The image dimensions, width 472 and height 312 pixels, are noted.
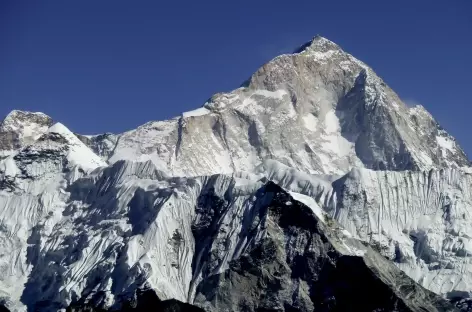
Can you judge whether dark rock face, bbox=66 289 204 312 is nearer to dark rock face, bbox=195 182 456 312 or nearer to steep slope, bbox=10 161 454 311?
steep slope, bbox=10 161 454 311

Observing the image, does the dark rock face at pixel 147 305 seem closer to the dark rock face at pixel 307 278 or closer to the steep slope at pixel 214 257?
the steep slope at pixel 214 257

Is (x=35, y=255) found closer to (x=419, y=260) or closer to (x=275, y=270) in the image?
(x=275, y=270)

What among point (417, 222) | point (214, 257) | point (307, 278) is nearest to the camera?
point (307, 278)

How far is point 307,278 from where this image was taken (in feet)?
557

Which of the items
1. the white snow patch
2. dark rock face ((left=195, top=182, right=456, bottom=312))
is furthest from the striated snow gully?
the white snow patch

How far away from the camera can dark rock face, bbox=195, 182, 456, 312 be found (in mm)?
164750

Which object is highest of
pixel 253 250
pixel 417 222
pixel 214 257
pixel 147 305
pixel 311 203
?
pixel 417 222

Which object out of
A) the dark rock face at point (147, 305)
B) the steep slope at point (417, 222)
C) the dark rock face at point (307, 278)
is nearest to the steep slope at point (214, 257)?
the dark rock face at point (307, 278)

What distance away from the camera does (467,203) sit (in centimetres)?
19712

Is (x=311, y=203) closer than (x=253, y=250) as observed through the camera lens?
No

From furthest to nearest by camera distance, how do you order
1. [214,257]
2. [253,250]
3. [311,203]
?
[311,203], [214,257], [253,250]

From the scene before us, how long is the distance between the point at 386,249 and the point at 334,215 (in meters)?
9.92

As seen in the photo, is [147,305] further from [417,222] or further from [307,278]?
[417,222]

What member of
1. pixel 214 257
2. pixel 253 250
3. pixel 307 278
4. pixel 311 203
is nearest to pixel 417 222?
pixel 311 203
